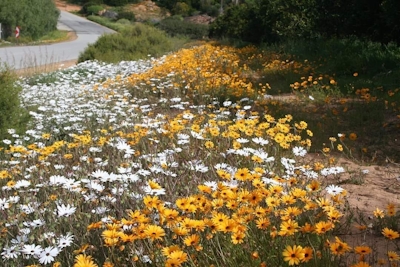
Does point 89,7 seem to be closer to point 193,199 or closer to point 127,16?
point 127,16

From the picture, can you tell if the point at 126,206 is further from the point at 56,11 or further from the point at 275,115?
the point at 56,11

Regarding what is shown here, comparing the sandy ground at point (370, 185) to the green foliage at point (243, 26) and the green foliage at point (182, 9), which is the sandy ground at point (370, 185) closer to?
the green foliage at point (243, 26)

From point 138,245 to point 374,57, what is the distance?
8384 millimetres

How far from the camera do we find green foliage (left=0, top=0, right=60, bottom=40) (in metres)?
28.2

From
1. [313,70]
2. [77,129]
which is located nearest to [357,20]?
[313,70]

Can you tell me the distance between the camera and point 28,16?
3014 cm

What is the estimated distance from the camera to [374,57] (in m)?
9.50

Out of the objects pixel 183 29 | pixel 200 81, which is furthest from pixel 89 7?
pixel 200 81

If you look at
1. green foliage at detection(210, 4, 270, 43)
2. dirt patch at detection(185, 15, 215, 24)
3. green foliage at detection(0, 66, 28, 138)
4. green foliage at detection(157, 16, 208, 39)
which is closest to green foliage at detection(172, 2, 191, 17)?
dirt patch at detection(185, 15, 215, 24)

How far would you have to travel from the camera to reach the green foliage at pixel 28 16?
28156mm

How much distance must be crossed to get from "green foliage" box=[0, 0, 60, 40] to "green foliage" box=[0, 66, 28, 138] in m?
24.6

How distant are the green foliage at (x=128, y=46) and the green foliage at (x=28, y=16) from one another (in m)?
14.6

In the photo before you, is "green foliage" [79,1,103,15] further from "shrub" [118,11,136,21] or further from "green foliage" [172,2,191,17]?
"green foliage" [172,2,191,17]

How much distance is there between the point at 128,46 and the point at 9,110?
1035 cm
